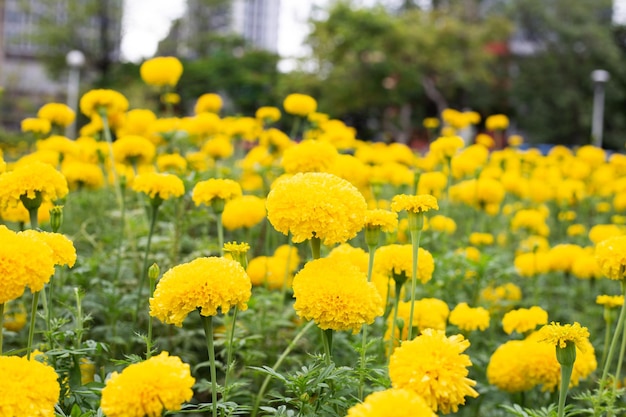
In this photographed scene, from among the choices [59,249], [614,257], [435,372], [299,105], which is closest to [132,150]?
[299,105]

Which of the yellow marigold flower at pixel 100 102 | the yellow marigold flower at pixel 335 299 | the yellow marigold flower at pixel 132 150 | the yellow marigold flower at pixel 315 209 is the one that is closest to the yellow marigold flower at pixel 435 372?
the yellow marigold flower at pixel 335 299

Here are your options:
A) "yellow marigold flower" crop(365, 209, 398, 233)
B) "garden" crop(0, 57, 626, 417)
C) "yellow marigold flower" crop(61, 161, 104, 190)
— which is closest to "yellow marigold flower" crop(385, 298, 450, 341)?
"garden" crop(0, 57, 626, 417)

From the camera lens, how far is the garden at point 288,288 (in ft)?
3.50

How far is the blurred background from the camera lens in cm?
1994

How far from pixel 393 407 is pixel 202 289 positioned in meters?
0.42

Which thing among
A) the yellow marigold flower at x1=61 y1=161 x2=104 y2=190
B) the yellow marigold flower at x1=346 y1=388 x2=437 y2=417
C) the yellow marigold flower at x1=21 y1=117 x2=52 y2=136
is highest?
the yellow marigold flower at x1=21 y1=117 x2=52 y2=136

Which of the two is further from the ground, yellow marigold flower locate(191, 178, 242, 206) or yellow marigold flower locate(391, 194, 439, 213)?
yellow marigold flower locate(391, 194, 439, 213)

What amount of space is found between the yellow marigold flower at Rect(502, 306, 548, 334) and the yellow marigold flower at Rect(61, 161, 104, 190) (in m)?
1.86

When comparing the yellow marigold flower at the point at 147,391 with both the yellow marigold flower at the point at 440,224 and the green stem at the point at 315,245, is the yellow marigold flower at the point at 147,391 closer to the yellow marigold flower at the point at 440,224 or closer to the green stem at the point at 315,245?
the green stem at the point at 315,245

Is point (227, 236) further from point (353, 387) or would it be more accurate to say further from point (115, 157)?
point (353, 387)

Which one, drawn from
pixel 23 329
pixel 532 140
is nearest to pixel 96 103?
pixel 23 329

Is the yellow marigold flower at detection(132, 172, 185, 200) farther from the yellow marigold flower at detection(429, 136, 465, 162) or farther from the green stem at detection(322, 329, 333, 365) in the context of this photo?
the yellow marigold flower at detection(429, 136, 465, 162)

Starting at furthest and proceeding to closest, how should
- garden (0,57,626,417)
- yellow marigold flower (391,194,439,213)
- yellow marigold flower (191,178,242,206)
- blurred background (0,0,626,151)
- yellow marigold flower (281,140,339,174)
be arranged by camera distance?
blurred background (0,0,626,151)
yellow marigold flower (281,140,339,174)
yellow marigold flower (191,178,242,206)
yellow marigold flower (391,194,439,213)
garden (0,57,626,417)

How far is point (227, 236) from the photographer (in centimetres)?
325
